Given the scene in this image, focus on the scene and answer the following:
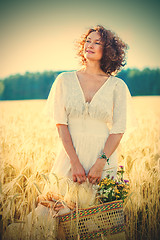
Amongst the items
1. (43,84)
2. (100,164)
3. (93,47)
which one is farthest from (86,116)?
(43,84)

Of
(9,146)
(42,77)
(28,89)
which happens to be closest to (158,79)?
(42,77)

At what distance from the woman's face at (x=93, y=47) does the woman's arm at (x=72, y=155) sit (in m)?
0.68

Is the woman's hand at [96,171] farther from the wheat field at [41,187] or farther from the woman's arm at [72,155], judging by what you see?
the wheat field at [41,187]

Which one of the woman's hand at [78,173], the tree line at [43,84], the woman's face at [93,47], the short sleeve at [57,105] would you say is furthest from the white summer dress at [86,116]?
the tree line at [43,84]

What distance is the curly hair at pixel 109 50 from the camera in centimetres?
215

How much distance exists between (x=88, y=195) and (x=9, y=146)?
152 cm

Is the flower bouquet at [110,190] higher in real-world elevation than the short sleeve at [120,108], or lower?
lower

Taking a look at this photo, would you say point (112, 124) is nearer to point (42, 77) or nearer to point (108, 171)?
point (108, 171)

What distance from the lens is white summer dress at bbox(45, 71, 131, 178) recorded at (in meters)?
1.99

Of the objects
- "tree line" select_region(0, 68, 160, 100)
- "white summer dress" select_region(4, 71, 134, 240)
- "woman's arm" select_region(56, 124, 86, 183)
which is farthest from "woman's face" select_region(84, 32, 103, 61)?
"tree line" select_region(0, 68, 160, 100)

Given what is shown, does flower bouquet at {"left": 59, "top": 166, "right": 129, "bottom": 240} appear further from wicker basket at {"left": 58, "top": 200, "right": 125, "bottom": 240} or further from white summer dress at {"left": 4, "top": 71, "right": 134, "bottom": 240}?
white summer dress at {"left": 4, "top": 71, "right": 134, "bottom": 240}

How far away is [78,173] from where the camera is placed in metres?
1.87

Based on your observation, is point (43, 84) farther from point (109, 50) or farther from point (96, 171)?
point (96, 171)

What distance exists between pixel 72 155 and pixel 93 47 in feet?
3.25
